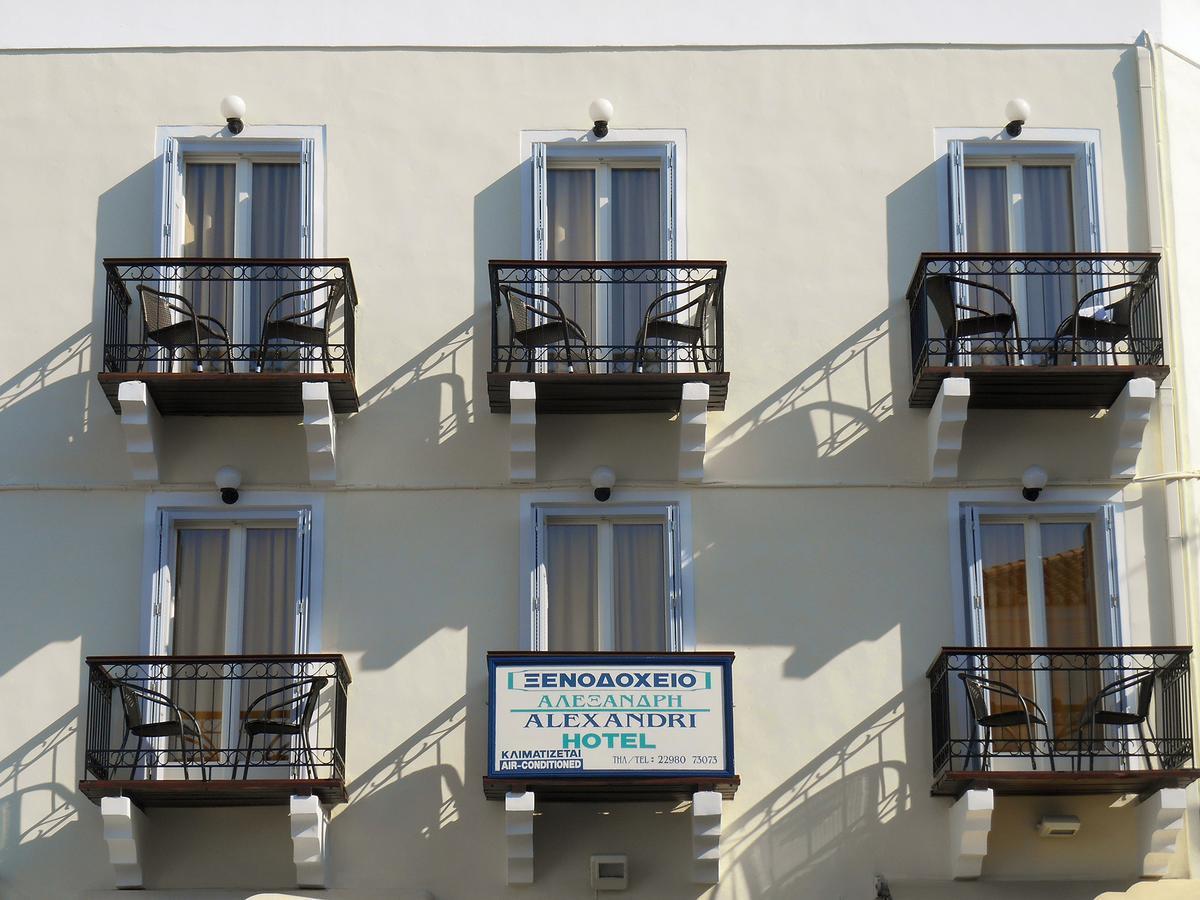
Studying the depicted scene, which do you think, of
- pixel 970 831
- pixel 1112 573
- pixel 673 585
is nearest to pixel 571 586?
pixel 673 585

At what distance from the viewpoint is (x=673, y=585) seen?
19078mm

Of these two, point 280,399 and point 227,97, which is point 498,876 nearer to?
point 280,399

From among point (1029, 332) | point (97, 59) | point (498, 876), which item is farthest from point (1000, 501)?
point (97, 59)

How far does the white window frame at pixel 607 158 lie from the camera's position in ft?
65.4

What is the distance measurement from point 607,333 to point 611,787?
4.00 meters

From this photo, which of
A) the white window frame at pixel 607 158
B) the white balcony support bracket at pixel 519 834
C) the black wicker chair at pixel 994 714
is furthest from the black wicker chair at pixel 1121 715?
the white window frame at pixel 607 158

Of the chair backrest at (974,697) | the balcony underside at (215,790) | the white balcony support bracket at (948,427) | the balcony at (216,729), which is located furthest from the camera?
the white balcony support bracket at (948,427)

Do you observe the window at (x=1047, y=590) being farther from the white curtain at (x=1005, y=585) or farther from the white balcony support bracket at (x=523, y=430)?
the white balcony support bracket at (x=523, y=430)

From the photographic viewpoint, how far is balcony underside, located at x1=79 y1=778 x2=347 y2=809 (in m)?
17.8

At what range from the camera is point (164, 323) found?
63.6ft

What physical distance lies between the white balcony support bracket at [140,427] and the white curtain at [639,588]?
3851 mm

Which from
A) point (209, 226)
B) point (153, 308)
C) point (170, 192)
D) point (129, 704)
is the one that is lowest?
point (129, 704)

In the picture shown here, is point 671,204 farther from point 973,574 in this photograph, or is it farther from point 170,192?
point 170,192

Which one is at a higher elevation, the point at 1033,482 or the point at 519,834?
the point at 1033,482
